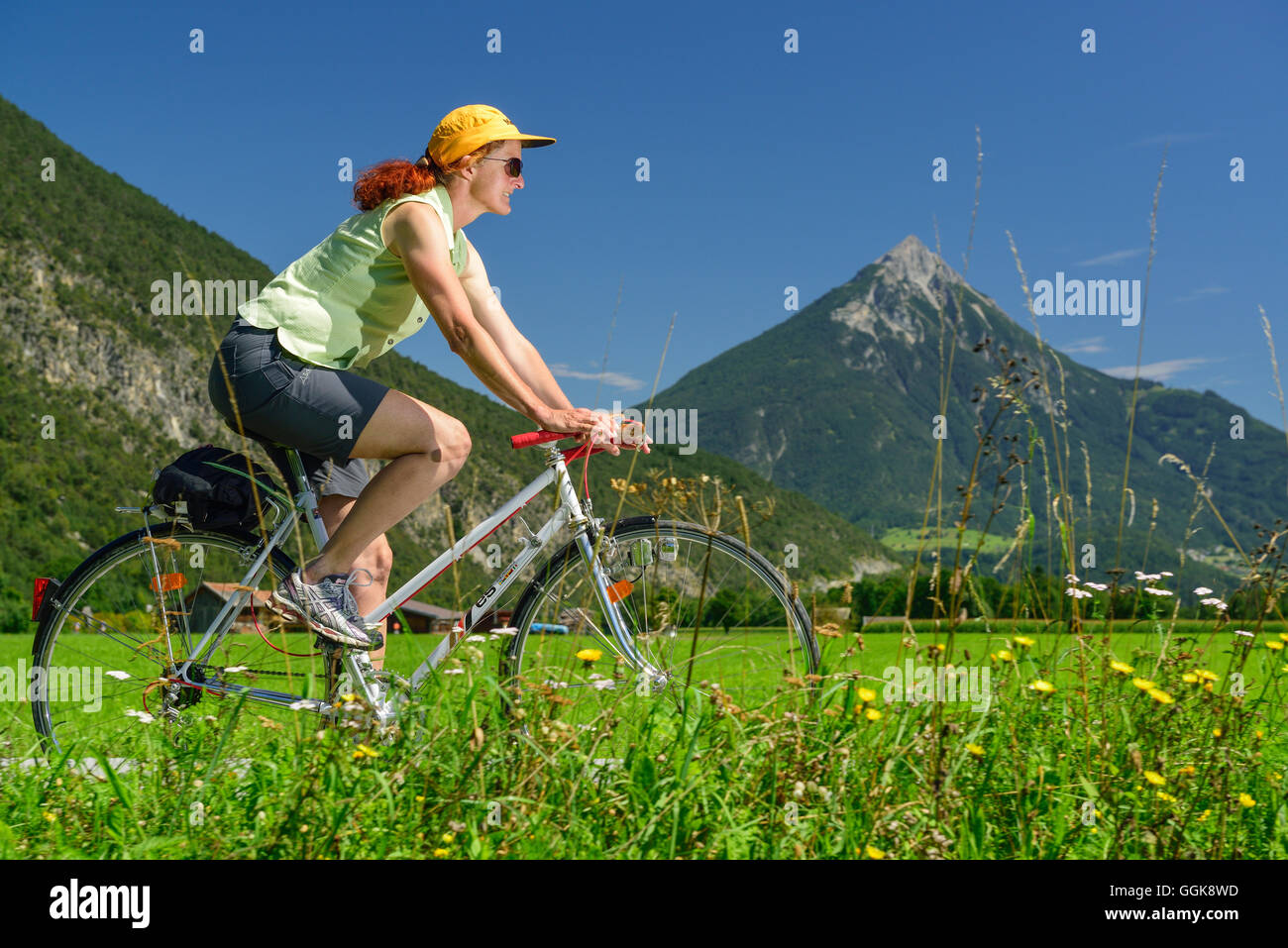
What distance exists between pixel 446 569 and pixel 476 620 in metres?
0.18

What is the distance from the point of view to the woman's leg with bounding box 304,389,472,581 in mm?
2631

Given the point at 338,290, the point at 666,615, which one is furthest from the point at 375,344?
the point at 666,615

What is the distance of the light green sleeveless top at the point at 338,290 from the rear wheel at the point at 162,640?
0.72 meters

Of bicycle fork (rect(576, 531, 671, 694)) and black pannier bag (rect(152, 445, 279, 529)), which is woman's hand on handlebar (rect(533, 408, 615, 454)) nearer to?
bicycle fork (rect(576, 531, 671, 694))

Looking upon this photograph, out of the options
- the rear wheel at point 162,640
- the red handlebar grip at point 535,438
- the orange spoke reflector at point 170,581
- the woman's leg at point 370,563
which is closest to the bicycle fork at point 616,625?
the red handlebar grip at point 535,438

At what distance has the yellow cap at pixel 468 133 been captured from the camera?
2.72 metres

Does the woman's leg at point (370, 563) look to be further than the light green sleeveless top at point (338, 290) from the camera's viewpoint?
Yes

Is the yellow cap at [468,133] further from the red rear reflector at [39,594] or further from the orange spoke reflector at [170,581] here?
the red rear reflector at [39,594]

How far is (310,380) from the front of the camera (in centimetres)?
260

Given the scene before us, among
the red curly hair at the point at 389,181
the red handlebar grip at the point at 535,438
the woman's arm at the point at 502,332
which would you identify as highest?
the red curly hair at the point at 389,181

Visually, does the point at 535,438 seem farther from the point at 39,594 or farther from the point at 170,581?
the point at 39,594

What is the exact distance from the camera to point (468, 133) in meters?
2.72

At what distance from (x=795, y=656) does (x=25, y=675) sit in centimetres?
252
